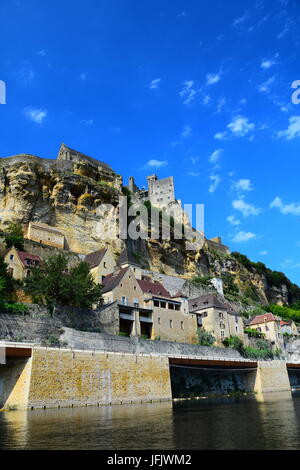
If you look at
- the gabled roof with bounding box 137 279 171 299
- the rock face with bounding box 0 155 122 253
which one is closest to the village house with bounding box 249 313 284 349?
the gabled roof with bounding box 137 279 171 299

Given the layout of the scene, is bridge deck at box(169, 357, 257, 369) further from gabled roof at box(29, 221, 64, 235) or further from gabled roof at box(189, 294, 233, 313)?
gabled roof at box(29, 221, 64, 235)

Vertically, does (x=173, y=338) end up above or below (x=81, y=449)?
above

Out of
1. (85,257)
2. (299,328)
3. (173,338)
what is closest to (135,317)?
(173,338)

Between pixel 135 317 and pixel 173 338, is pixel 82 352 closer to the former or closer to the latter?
pixel 135 317

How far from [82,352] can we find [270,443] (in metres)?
16.1

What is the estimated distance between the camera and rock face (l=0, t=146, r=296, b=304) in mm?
48969

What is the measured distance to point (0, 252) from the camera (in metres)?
39.3

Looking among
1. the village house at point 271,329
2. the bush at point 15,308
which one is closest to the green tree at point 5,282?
the bush at point 15,308

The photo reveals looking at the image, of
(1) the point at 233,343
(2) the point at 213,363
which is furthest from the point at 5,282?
(1) the point at 233,343

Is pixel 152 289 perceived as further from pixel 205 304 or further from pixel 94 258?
pixel 94 258

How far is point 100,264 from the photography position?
1811 inches

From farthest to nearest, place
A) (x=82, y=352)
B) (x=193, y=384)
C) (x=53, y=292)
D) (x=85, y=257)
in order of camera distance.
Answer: (x=85, y=257)
(x=193, y=384)
(x=53, y=292)
(x=82, y=352)

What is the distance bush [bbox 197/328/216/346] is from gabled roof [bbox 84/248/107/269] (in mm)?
14344

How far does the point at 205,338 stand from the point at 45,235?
2298 centimetres
